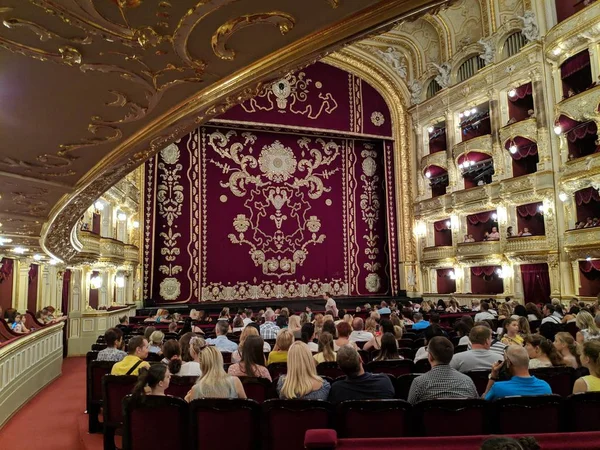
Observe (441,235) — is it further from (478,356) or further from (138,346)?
(138,346)

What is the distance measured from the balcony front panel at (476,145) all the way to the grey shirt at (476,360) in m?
13.6

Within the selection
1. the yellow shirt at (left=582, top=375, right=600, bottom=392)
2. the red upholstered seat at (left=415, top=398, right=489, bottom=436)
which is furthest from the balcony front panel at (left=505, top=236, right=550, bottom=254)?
the red upholstered seat at (left=415, top=398, right=489, bottom=436)

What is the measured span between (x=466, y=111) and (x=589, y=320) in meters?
12.9

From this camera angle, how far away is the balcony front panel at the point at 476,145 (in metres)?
16.2

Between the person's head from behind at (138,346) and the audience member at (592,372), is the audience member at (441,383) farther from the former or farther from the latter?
the person's head from behind at (138,346)

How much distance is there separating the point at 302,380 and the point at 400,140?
57.5ft

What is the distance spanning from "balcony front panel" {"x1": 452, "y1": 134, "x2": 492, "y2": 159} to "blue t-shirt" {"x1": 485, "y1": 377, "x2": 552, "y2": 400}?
572 inches

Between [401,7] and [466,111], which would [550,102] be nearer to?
[466,111]

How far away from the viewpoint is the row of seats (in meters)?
2.78

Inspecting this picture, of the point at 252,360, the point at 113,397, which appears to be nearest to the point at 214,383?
the point at 252,360

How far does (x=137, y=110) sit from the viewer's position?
296 cm

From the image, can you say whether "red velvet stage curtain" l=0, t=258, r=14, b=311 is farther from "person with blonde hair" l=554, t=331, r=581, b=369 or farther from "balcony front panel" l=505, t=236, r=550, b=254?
"balcony front panel" l=505, t=236, r=550, b=254

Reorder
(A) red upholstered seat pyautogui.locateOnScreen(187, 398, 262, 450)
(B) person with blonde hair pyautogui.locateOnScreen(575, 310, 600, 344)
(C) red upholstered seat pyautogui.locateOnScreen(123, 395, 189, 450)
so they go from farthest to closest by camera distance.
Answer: (B) person with blonde hair pyautogui.locateOnScreen(575, 310, 600, 344)
(C) red upholstered seat pyautogui.locateOnScreen(123, 395, 189, 450)
(A) red upholstered seat pyautogui.locateOnScreen(187, 398, 262, 450)

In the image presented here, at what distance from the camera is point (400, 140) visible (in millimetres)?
19594
